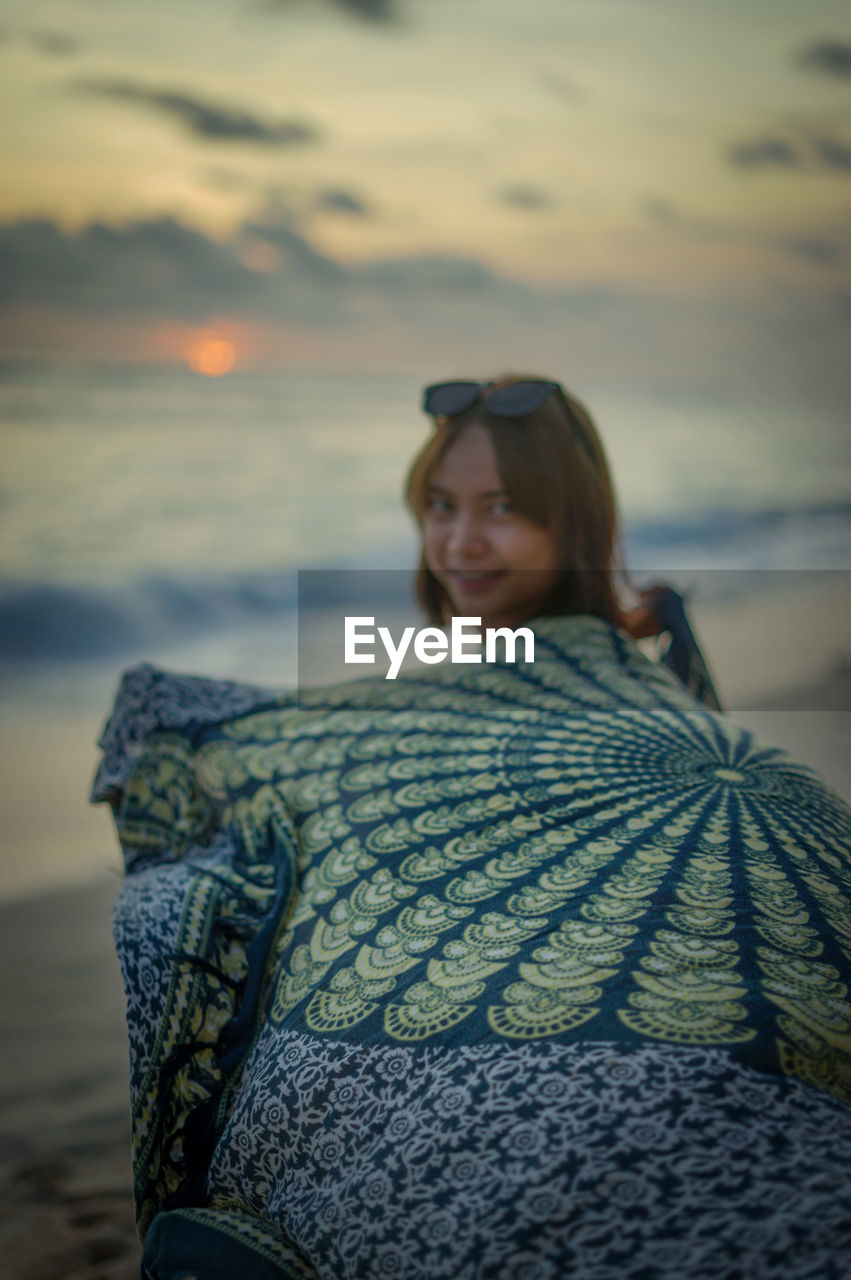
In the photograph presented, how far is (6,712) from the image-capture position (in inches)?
189

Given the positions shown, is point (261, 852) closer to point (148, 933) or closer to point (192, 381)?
point (148, 933)

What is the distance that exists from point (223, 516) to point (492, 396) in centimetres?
749

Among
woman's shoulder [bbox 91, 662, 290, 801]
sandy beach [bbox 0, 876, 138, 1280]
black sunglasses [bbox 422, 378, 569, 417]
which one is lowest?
sandy beach [bbox 0, 876, 138, 1280]

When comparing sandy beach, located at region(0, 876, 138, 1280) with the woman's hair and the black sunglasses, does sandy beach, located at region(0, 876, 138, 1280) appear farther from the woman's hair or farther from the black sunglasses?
the black sunglasses

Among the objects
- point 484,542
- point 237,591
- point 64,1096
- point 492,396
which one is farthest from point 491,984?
point 237,591

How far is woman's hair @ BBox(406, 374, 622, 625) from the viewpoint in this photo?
1.90 m

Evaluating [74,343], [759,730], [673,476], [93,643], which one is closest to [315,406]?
[74,343]

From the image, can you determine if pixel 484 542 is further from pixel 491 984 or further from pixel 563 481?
pixel 491 984

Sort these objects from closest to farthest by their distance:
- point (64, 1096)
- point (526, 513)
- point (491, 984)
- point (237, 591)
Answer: point (491, 984) → point (526, 513) → point (64, 1096) → point (237, 591)

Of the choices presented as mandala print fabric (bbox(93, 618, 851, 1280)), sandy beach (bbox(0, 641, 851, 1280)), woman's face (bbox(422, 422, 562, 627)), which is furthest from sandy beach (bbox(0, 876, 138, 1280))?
woman's face (bbox(422, 422, 562, 627))

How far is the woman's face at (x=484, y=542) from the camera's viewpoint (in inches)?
75.1

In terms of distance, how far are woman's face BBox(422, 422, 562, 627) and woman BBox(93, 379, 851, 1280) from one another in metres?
0.23

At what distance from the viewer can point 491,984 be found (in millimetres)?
1020

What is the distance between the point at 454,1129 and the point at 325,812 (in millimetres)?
587
